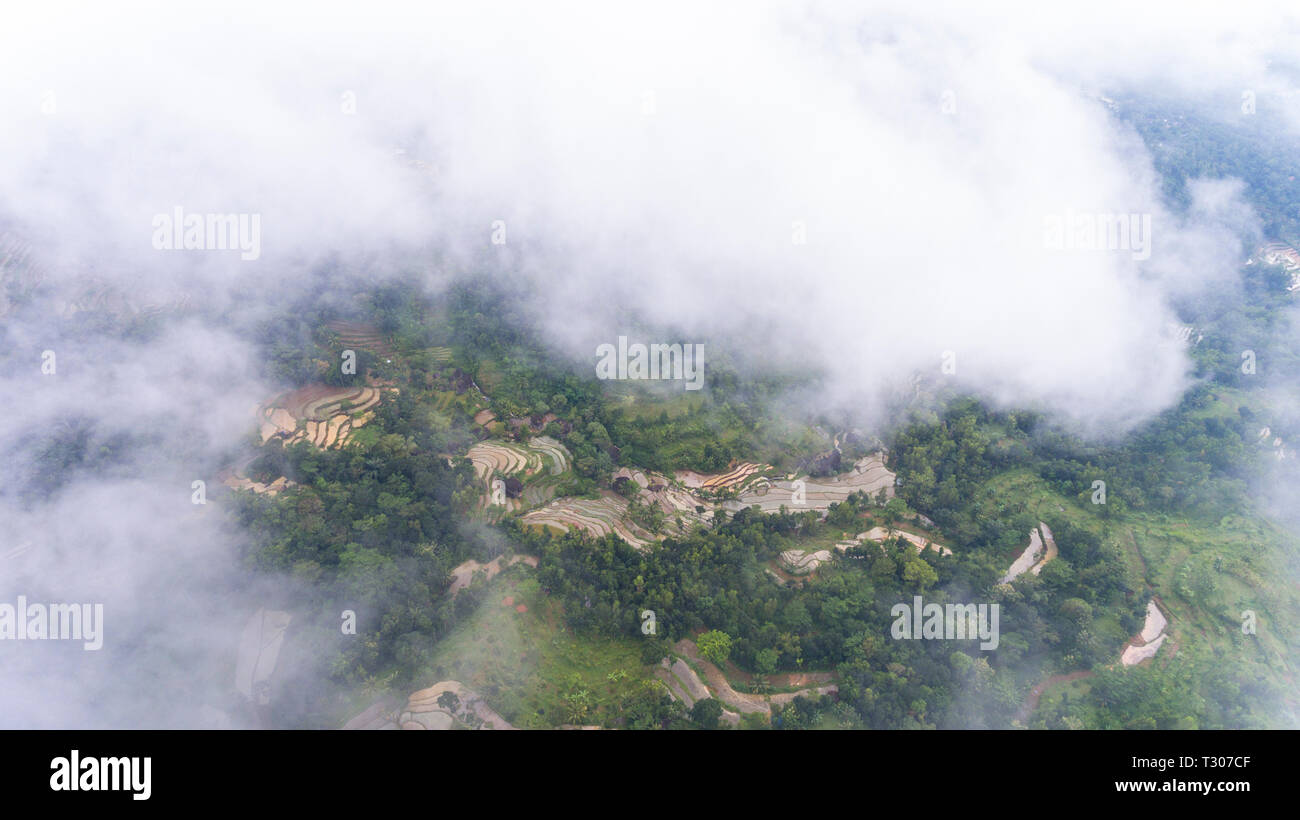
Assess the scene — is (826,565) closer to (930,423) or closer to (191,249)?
(930,423)

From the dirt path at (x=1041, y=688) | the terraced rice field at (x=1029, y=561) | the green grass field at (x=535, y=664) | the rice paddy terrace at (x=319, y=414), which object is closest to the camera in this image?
the green grass field at (x=535, y=664)

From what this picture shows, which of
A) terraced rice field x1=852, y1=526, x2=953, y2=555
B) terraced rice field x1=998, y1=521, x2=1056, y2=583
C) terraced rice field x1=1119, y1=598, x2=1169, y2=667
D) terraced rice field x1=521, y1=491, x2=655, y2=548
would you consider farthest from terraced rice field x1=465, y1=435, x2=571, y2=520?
terraced rice field x1=1119, y1=598, x2=1169, y2=667

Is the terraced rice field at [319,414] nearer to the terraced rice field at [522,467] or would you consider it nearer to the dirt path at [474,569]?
the terraced rice field at [522,467]

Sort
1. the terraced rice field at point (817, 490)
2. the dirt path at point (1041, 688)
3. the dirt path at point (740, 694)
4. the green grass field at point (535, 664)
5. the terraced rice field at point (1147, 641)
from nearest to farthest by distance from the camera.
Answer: the green grass field at point (535, 664) → the dirt path at point (1041, 688) → the dirt path at point (740, 694) → the terraced rice field at point (1147, 641) → the terraced rice field at point (817, 490)

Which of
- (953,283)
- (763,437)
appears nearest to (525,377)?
(763,437)

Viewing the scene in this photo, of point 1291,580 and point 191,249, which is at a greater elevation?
point 191,249

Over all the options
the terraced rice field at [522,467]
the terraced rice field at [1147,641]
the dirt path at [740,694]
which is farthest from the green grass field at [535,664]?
the terraced rice field at [1147,641]

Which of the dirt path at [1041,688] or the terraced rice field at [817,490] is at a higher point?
the terraced rice field at [817,490]
